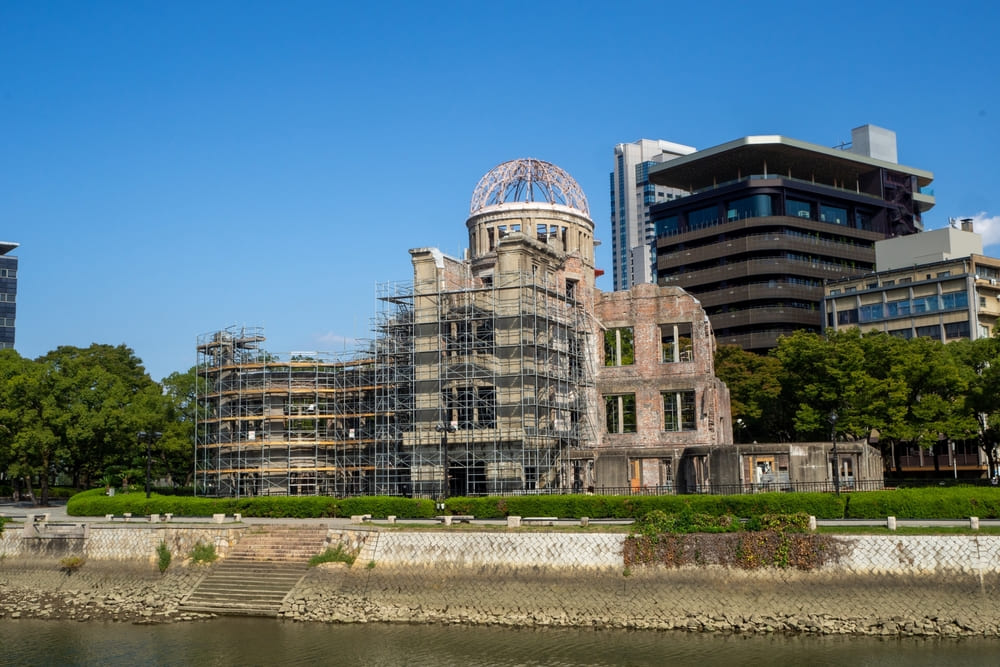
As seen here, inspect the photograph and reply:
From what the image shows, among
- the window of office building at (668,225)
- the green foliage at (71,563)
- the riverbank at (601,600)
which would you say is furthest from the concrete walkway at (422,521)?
the window of office building at (668,225)

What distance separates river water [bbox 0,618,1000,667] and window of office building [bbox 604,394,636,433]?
29416 millimetres

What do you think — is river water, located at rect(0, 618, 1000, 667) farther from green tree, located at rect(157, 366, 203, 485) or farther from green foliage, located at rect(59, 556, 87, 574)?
green tree, located at rect(157, 366, 203, 485)

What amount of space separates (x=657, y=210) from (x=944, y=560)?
94.4 metres

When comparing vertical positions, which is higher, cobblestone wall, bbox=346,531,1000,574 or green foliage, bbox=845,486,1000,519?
green foliage, bbox=845,486,1000,519

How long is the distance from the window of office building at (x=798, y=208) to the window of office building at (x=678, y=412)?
4628 centimetres

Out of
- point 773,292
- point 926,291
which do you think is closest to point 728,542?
point 926,291

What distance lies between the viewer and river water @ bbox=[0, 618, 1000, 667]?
29.5m

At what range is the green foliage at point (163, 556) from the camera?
41.6 meters

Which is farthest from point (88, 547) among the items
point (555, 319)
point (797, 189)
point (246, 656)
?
point (797, 189)

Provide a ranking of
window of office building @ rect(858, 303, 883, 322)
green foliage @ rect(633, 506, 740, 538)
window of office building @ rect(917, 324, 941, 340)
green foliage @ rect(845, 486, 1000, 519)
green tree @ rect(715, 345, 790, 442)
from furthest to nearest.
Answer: window of office building @ rect(858, 303, 883, 322) < window of office building @ rect(917, 324, 941, 340) < green tree @ rect(715, 345, 790, 442) < green foliage @ rect(845, 486, 1000, 519) < green foliage @ rect(633, 506, 740, 538)

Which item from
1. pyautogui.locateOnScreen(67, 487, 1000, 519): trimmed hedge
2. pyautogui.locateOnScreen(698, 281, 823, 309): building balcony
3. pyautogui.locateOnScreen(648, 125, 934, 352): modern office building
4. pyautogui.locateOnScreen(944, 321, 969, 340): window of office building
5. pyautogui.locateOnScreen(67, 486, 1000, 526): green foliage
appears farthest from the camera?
pyautogui.locateOnScreen(648, 125, 934, 352): modern office building

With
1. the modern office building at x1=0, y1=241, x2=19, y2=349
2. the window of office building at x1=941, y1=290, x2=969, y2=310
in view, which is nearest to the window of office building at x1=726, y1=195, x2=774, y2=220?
the window of office building at x1=941, y1=290, x2=969, y2=310

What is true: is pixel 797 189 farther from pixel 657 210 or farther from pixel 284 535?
pixel 284 535

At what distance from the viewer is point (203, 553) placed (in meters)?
41.2
